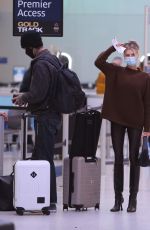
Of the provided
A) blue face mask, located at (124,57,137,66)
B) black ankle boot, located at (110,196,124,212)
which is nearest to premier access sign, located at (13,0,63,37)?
blue face mask, located at (124,57,137,66)

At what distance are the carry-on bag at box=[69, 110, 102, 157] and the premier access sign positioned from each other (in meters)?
1.78

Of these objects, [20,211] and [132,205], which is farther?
[132,205]

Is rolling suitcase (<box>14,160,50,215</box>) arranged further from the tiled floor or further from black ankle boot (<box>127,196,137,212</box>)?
black ankle boot (<box>127,196,137,212</box>)

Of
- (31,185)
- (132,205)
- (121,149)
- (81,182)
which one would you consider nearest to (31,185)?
(31,185)

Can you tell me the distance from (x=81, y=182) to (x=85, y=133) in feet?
1.71

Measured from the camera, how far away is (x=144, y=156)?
27.9 ft

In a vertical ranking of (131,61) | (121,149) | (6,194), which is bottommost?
(6,194)

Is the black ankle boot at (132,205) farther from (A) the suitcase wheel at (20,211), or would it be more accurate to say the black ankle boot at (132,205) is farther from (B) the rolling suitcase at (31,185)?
(A) the suitcase wheel at (20,211)

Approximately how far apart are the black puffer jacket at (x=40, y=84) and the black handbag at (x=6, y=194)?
780 mm

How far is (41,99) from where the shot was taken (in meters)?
8.53

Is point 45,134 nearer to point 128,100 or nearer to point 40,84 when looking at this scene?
point 40,84

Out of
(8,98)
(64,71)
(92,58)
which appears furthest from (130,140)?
(92,58)

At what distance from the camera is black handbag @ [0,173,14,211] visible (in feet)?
28.4

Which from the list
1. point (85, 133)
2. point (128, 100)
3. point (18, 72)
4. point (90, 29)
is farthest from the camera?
point (18, 72)
